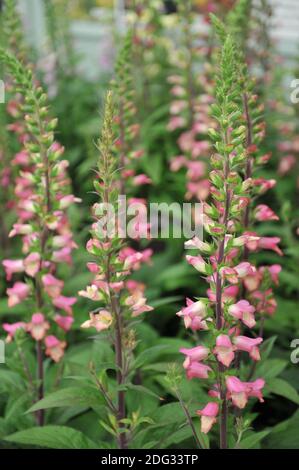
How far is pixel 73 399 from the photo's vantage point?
6.69 feet

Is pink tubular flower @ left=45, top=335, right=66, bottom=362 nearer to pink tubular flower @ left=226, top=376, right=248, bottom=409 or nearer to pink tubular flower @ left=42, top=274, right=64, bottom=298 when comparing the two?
pink tubular flower @ left=42, top=274, right=64, bottom=298

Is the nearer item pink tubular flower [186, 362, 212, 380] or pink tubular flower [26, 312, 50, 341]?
pink tubular flower [186, 362, 212, 380]

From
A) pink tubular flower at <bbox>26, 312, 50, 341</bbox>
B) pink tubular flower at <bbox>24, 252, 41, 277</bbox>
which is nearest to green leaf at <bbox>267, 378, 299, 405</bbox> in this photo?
pink tubular flower at <bbox>26, 312, 50, 341</bbox>

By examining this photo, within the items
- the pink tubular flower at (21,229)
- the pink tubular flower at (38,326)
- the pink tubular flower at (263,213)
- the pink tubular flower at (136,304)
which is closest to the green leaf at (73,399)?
the pink tubular flower at (136,304)

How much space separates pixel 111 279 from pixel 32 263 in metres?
0.57

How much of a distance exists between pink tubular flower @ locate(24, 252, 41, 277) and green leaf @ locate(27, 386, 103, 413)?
20.4 inches

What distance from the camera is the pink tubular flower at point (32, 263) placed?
2.39 meters

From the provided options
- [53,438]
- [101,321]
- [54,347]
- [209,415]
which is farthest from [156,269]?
[209,415]

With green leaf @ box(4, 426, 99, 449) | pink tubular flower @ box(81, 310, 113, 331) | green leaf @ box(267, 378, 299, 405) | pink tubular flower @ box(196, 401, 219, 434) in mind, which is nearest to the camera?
pink tubular flower @ box(196, 401, 219, 434)

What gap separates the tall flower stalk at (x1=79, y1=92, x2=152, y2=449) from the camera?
1810 mm

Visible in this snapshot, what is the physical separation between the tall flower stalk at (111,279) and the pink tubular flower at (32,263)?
1.32 ft

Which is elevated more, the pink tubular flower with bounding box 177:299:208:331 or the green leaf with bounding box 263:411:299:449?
the pink tubular flower with bounding box 177:299:208:331

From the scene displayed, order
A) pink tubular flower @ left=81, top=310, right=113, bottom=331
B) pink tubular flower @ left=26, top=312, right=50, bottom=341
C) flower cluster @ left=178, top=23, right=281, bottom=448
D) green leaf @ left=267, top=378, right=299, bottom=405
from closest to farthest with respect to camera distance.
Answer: flower cluster @ left=178, top=23, right=281, bottom=448 → pink tubular flower @ left=81, top=310, right=113, bottom=331 → green leaf @ left=267, top=378, right=299, bottom=405 → pink tubular flower @ left=26, top=312, right=50, bottom=341

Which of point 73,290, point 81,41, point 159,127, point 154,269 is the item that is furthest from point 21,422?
point 81,41
